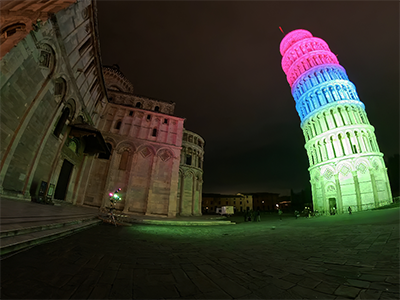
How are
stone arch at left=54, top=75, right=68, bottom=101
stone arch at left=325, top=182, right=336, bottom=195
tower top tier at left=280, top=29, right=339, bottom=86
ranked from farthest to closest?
tower top tier at left=280, top=29, right=339, bottom=86 → stone arch at left=325, top=182, right=336, bottom=195 → stone arch at left=54, top=75, right=68, bottom=101

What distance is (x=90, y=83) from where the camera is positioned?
18.7 metres

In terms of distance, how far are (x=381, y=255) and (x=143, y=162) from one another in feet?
76.6

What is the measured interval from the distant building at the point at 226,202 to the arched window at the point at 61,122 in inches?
3145

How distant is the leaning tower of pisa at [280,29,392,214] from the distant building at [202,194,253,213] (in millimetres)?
62171

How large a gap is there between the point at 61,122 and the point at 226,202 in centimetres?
8864

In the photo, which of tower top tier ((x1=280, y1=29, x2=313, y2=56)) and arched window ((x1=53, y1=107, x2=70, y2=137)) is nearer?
arched window ((x1=53, y1=107, x2=70, y2=137))

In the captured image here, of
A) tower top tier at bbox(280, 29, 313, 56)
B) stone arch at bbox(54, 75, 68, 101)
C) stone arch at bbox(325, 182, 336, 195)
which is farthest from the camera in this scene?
tower top tier at bbox(280, 29, 313, 56)

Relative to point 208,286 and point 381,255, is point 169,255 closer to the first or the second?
point 208,286

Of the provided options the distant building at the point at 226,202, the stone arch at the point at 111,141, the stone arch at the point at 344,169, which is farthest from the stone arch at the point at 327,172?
the distant building at the point at 226,202

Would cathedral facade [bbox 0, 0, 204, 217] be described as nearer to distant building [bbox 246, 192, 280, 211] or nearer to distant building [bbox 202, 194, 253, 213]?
distant building [bbox 202, 194, 253, 213]

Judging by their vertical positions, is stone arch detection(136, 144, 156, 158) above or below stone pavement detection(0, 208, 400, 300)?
above

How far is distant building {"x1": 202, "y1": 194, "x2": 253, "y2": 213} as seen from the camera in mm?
89625

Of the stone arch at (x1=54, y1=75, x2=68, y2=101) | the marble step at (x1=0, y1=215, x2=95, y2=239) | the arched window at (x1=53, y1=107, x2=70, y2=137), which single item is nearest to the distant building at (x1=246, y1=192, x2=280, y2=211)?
the arched window at (x1=53, y1=107, x2=70, y2=137)

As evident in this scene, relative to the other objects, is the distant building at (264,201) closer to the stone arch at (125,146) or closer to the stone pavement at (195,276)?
the stone arch at (125,146)
